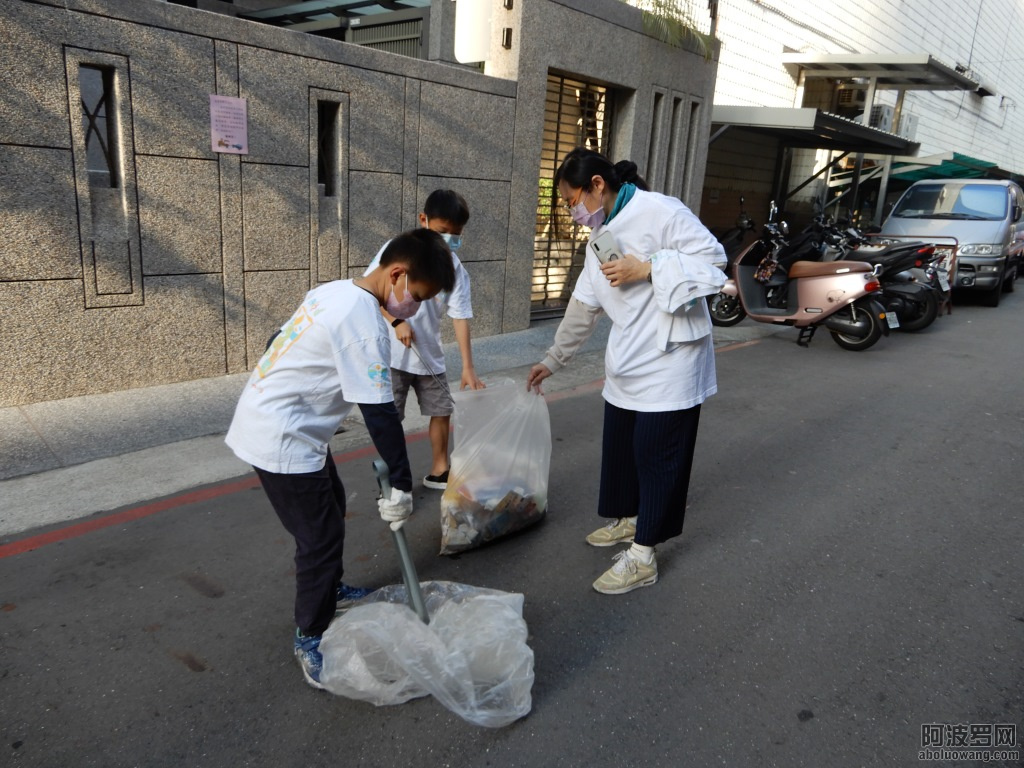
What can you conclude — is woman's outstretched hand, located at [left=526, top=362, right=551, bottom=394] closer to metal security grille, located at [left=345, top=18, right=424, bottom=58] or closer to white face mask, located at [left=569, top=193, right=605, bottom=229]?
white face mask, located at [left=569, top=193, right=605, bottom=229]

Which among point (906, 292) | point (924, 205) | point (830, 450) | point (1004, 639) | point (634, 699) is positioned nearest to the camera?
point (634, 699)

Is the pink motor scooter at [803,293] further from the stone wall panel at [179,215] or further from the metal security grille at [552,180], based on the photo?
the stone wall panel at [179,215]

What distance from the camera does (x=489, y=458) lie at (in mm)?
3482

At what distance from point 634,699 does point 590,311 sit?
5.14 ft

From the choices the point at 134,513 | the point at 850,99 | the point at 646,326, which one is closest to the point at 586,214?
the point at 646,326

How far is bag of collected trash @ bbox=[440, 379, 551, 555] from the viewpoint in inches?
136

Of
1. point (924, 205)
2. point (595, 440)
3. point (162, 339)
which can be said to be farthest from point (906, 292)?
point (162, 339)

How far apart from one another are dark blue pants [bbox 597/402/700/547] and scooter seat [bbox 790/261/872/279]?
5.90 meters

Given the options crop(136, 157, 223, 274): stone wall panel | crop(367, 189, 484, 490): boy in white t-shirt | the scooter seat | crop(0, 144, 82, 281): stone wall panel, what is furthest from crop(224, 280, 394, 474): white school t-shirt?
the scooter seat

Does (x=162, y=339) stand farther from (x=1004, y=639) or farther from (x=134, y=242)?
(x=1004, y=639)

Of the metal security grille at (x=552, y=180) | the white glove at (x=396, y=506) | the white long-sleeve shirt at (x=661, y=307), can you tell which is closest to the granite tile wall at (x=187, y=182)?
the metal security grille at (x=552, y=180)

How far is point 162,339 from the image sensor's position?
18.1ft

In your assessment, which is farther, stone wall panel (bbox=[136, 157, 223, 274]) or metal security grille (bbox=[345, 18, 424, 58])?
metal security grille (bbox=[345, 18, 424, 58])

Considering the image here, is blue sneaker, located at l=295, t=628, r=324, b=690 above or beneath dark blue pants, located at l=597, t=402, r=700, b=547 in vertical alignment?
beneath
